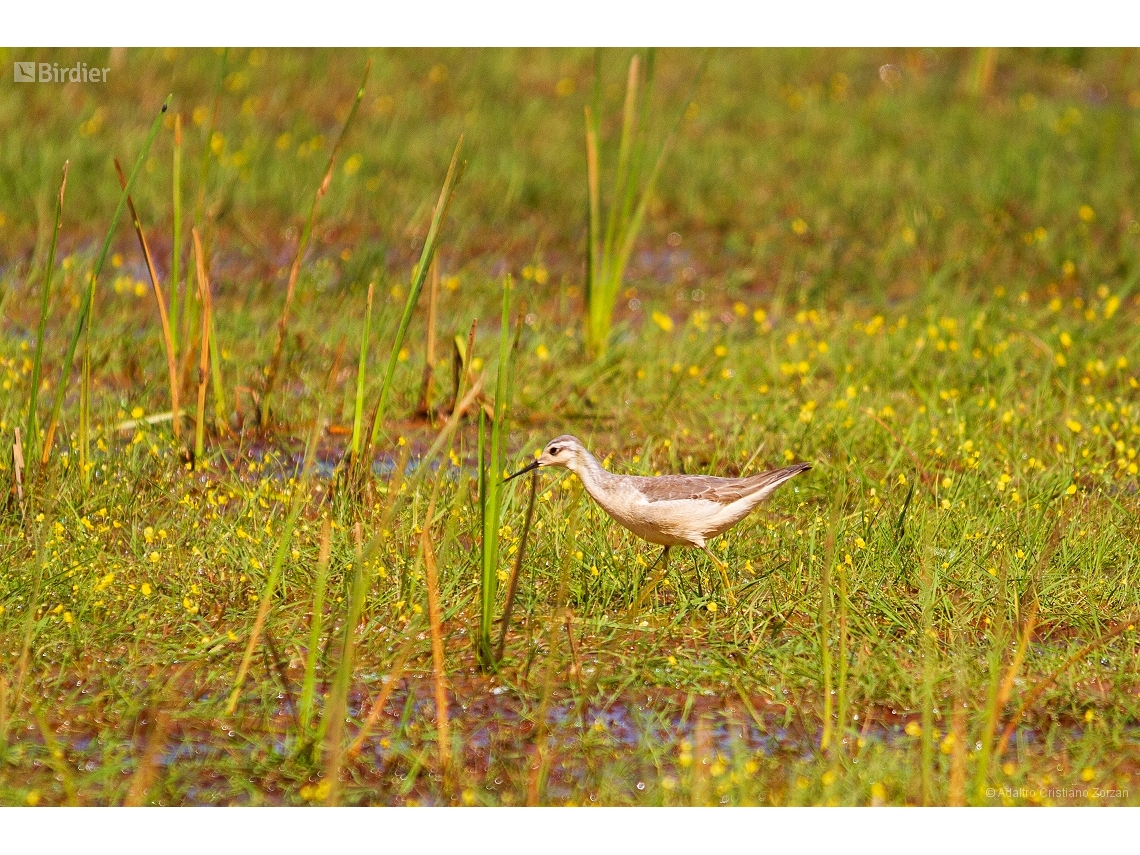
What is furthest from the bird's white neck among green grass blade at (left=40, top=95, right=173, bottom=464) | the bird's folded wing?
green grass blade at (left=40, top=95, right=173, bottom=464)

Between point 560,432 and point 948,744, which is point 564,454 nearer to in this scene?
point 560,432

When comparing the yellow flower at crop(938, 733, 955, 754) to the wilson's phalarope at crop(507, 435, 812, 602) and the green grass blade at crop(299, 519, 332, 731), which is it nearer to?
the wilson's phalarope at crop(507, 435, 812, 602)

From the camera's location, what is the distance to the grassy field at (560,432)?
409 cm

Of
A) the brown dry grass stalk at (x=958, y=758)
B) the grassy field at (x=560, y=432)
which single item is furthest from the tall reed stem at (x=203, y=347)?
the brown dry grass stalk at (x=958, y=758)

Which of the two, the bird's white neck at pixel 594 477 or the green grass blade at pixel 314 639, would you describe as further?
the bird's white neck at pixel 594 477

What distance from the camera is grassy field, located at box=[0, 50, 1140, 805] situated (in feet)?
13.4

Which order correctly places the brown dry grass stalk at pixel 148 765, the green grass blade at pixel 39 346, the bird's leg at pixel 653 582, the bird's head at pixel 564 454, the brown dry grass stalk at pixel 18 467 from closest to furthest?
the brown dry grass stalk at pixel 148 765 → the bird's leg at pixel 653 582 → the green grass blade at pixel 39 346 → the bird's head at pixel 564 454 → the brown dry grass stalk at pixel 18 467

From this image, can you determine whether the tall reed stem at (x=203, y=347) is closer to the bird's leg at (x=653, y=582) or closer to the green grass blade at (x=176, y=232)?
the green grass blade at (x=176, y=232)

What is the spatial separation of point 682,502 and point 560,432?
78.9 inches

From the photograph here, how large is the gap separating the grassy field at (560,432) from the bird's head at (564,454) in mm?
297

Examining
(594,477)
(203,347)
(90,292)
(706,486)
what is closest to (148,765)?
(90,292)

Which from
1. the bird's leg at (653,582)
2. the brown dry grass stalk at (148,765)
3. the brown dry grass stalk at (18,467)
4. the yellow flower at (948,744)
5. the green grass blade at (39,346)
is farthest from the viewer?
the brown dry grass stalk at (18,467)

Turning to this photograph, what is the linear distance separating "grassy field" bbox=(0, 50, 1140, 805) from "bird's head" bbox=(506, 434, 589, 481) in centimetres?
30

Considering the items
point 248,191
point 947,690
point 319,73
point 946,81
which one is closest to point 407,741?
point 947,690
